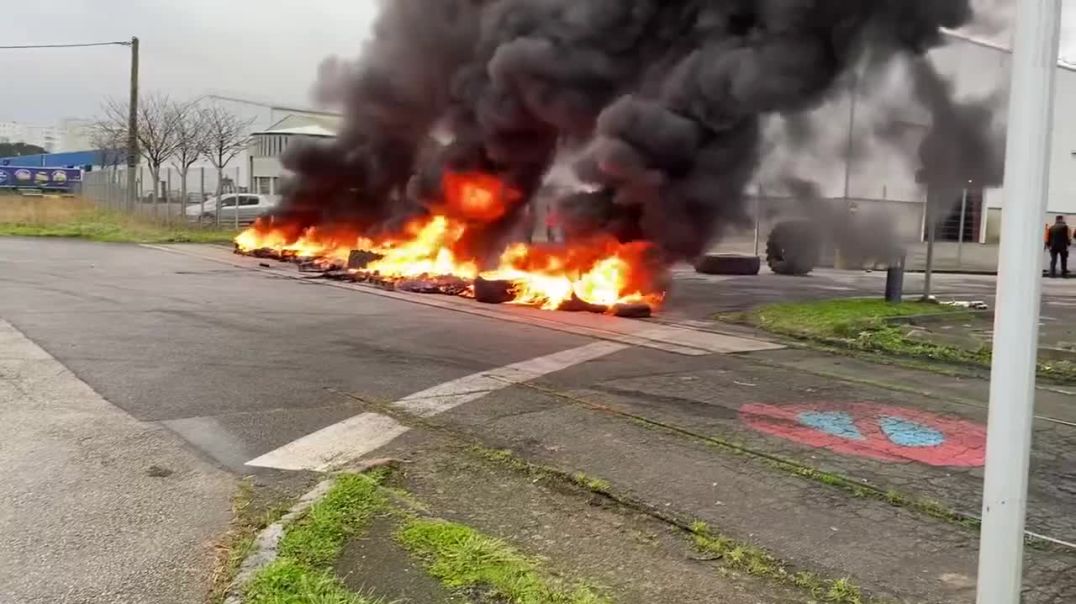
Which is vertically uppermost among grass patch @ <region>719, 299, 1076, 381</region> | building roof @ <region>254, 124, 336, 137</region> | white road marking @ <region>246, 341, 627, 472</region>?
building roof @ <region>254, 124, 336, 137</region>

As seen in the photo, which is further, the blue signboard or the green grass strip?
the blue signboard

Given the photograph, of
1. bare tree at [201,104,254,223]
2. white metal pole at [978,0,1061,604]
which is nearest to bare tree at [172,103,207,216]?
bare tree at [201,104,254,223]

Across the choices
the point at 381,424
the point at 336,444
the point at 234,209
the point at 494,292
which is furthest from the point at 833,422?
the point at 234,209

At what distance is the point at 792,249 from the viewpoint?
1744 cm

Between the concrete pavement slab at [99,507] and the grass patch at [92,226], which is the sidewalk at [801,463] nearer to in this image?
the concrete pavement slab at [99,507]

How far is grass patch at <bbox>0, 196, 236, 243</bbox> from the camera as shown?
2517 centimetres

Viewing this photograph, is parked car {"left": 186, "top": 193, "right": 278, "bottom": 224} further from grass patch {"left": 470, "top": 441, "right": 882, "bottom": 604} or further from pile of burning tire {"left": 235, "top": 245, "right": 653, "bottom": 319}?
grass patch {"left": 470, "top": 441, "right": 882, "bottom": 604}

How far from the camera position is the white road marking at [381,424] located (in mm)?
4578

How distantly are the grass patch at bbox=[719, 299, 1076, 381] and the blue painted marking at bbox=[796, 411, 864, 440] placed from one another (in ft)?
9.74

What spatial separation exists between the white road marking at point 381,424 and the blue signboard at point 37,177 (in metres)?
53.6

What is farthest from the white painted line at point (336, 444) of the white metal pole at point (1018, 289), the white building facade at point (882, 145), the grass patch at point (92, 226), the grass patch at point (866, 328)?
the grass patch at point (92, 226)

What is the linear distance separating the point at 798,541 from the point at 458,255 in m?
12.9

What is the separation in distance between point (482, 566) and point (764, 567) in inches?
44.0

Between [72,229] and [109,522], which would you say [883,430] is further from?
[72,229]
